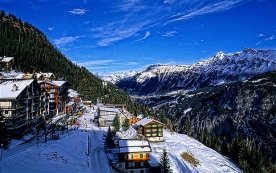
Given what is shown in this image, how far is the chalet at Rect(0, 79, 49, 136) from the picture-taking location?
191 ft

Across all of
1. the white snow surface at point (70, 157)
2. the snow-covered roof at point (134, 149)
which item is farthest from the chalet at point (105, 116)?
the snow-covered roof at point (134, 149)

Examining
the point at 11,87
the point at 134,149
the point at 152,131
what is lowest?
the point at 152,131

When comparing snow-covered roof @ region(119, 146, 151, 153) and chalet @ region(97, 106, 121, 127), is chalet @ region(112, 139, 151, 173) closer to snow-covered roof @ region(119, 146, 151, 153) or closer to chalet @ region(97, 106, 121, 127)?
snow-covered roof @ region(119, 146, 151, 153)

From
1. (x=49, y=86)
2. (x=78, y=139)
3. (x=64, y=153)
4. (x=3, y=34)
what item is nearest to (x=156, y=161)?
(x=78, y=139)

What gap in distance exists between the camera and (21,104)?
6419cm

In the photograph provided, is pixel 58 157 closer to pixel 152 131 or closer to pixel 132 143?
pixel 132 143

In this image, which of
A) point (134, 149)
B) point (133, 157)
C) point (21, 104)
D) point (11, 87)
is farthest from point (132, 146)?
point (11, 87)

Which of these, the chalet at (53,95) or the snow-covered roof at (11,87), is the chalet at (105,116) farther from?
the snow-covered roof at (11,87)

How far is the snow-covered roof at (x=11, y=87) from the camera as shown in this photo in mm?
59316

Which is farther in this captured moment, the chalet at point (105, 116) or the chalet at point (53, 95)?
the chalet at point (105, 116)

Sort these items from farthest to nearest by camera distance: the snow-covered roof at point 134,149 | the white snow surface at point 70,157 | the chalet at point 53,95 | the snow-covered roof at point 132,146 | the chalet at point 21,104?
the chalet at point 53,95 < the snow-covered roof at point 132,146 < the snow-covered roof at point 134,149 < the chalet at point 21,104 < the white snow surface at point 70,157

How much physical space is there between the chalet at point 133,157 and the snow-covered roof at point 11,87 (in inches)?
1108

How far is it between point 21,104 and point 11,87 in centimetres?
489

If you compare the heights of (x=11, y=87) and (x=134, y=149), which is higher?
(x=11, y=87)
